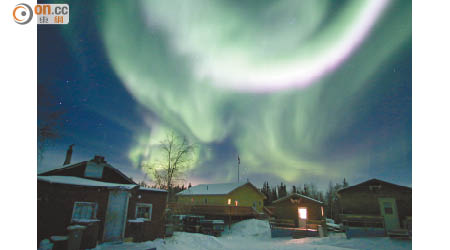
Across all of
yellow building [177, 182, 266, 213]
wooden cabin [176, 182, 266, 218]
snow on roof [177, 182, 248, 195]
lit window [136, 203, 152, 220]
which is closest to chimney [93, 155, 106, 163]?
lit window [136, 203, 152, 220]

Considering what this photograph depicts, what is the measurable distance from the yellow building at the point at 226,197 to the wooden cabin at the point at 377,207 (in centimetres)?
1195

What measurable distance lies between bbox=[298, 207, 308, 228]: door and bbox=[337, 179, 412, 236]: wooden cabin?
12.8 ft

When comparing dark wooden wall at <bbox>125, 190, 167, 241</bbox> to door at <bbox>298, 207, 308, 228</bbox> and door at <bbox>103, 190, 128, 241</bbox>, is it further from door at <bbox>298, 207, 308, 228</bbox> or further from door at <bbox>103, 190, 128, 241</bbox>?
door at <bbox>298, 207, 308, 228</bbox>

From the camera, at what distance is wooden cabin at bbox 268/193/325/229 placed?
57.9 ft

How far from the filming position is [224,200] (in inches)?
960

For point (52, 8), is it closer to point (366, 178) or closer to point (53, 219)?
point (53, 219)

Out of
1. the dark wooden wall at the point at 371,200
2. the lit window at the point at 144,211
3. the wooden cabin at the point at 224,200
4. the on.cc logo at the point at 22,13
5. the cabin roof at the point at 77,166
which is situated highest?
the on.cc logo at the point at 22,13

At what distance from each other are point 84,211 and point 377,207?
645 inches

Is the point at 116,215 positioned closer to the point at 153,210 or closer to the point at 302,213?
the point at 153,210

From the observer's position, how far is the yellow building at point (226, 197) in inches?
956

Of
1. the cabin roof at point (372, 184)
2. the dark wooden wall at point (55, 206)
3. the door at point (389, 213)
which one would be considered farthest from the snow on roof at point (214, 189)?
the dark wooden wall at point (55, 206)

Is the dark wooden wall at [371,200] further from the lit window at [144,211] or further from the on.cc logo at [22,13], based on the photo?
the on.cc logo at [22,13]

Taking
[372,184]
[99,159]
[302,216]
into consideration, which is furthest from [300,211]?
[99,159]

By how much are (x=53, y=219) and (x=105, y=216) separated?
215 centimetres
